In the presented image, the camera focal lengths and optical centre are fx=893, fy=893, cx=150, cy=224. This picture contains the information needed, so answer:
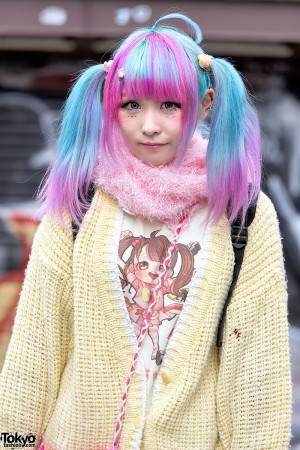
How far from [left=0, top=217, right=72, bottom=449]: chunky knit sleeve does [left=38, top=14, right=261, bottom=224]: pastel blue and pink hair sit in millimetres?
107

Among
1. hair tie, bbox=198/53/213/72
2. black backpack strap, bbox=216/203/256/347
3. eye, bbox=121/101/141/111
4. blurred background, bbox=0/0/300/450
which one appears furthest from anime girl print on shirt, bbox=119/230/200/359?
blurred background, bbox=0/0/300/450

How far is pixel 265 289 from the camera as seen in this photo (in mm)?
2379

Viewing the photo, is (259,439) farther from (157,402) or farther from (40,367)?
(40,367)

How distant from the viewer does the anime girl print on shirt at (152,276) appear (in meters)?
2.41

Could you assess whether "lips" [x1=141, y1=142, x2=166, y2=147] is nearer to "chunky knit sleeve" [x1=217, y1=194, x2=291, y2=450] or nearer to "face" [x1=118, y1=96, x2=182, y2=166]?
"face" [x1=118, y1=96, x2=182, y2=166]

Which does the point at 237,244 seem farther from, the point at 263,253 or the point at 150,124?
the point at 150,124

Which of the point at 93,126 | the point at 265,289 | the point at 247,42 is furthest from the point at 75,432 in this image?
the point at 247,42

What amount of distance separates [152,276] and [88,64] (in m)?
2.95

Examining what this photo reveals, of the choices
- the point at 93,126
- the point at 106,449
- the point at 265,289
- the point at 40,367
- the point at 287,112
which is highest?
the point at 287,112

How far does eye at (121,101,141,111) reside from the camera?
7.87 feet

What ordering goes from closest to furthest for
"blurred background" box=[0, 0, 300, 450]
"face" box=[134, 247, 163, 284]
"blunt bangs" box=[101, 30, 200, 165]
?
"blunt bangs" box=[101, 30, 200, 165] → "face" box=[134, 247, 163, 284] → "blurred background" box=[0, 0, 300, 450]

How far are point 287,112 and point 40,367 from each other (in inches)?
138

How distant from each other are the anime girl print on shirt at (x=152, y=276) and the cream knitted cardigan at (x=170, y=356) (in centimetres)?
4

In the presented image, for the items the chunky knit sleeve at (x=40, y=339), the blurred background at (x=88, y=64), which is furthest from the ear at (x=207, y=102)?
the blurred background at (x=88, y=64)
